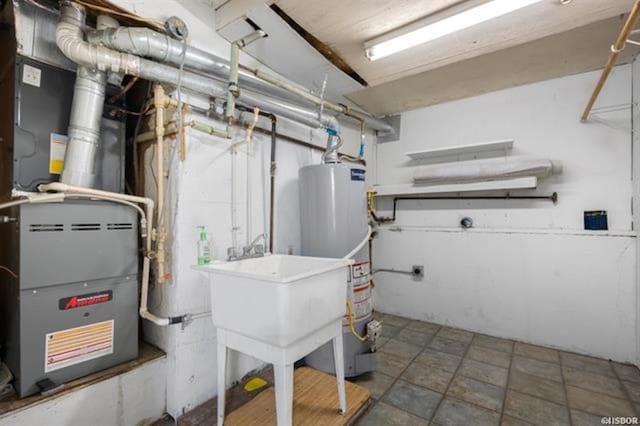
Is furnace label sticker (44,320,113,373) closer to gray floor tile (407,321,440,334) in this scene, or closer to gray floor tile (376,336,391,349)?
gray floor tile (376,336,391,349)

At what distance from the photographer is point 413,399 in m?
1.82

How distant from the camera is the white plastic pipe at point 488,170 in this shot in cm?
239

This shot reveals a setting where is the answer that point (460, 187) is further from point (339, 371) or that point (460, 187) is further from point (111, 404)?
point (111, 404)

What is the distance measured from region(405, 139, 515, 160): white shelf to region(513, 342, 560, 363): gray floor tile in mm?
1885

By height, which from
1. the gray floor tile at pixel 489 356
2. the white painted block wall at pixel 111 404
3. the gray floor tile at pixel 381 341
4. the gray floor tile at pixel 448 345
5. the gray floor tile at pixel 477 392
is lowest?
the gray floor tile at pixel 381 341

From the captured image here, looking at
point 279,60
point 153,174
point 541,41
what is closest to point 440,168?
point 541,41

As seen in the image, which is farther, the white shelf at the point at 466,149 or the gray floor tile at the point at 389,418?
the white shelf at the point at 466,149

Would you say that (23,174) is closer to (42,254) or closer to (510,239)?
(42,254)

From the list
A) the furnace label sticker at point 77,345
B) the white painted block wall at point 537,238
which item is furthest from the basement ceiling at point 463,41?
the furnace label sticker at point 77,345

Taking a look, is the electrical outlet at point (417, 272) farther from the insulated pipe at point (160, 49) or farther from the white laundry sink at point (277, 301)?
the insulated pipe at point (160, 49)

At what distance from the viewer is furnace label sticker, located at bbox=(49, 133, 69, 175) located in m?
1.44

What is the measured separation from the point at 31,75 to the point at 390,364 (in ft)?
9.55

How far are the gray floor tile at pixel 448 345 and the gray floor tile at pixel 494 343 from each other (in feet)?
0.58

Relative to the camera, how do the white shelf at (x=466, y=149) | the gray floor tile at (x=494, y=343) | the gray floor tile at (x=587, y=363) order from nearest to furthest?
1. the gray floor tile at (x=587, y=363)
2. the gray floor tile at (x=494, y=343)
3. the white shelf at (x=466, y=149)
